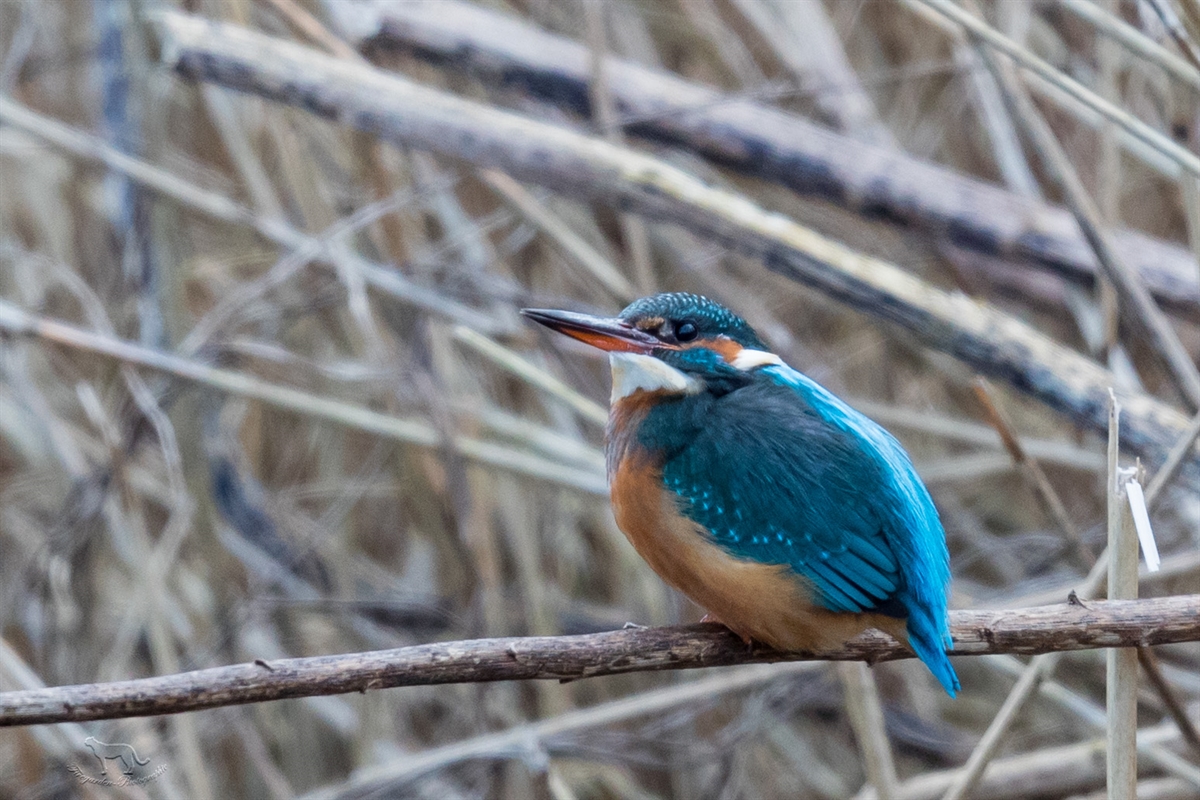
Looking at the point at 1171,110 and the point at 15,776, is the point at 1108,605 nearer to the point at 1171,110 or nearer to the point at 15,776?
the point at 1171,110

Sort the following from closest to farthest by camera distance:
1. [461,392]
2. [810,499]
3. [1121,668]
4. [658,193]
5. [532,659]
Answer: [532,659] < [1121,668] < [810,499] < [658,193] < [461,392]

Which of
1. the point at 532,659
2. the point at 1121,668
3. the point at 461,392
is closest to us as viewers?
the point at 532,659

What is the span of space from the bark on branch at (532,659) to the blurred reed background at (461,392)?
2.47 ft

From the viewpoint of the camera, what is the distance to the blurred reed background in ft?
7.48

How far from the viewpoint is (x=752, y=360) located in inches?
62.5

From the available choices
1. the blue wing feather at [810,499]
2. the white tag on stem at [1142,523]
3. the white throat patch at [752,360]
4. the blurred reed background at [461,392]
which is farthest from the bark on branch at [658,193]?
the white tag on stem at [1142,523]

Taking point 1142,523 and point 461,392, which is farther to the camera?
point 461,392

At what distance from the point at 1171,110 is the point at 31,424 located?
254cm

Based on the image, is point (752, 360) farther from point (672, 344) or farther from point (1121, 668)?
point (1121, 668)

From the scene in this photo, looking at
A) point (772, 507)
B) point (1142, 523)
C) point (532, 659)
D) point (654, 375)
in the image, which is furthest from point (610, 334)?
point (1142, 523)

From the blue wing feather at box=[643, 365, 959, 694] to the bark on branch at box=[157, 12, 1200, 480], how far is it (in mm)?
Result: 516

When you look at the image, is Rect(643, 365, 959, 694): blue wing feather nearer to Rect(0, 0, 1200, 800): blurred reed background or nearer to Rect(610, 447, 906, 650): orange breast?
Rect(610, 447, 906, 650): orange breast

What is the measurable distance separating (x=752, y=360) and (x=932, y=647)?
19.1 inches

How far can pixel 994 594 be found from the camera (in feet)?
8.53
